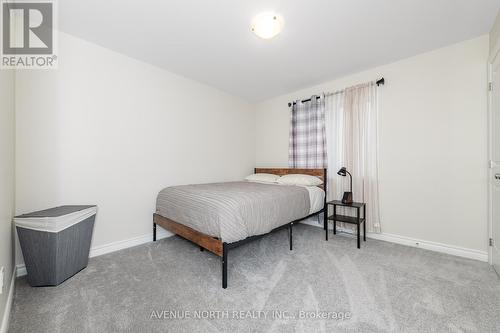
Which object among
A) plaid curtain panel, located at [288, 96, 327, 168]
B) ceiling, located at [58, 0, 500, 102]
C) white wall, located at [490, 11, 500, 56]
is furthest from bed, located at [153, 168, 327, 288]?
white wall, located at [490, 11, 500, 56]

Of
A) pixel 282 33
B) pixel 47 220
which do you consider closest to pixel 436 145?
pixel 282 33

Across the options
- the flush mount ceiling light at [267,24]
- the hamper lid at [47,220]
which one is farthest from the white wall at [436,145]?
the hamper lid at [47,220]

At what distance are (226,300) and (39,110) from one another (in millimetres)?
2607

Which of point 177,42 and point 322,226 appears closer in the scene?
point 177,42

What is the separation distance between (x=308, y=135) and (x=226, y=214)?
99.4 inches

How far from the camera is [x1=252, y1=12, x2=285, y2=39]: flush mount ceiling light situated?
194 cm

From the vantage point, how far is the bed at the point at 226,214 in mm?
1851

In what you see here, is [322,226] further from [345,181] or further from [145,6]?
[145,6]

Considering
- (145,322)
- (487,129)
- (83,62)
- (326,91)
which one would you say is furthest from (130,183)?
(487,129)

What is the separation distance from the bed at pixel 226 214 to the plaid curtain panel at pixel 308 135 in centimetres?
94

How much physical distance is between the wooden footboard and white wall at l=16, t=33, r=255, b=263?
0.36 metres

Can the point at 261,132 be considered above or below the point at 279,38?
below

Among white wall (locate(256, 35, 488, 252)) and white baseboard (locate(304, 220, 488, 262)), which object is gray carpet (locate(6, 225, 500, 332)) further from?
white wall (locate(256, 35, 488, 252))

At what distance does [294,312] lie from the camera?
1482mm
